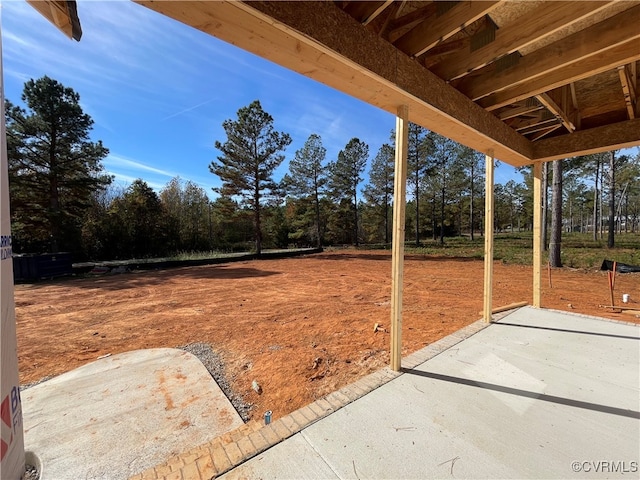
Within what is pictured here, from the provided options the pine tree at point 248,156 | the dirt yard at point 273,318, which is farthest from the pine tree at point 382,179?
the dirt yard at point 273,318

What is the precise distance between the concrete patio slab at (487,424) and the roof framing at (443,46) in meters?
2.26

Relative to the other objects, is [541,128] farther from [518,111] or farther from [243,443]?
[243,443]

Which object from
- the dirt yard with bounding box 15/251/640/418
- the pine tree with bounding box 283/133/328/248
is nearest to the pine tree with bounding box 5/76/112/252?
the dirt yard with bounding box 15/251/640/418

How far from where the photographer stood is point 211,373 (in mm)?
2975

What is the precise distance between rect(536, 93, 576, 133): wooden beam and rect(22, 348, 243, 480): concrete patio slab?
13.7 ft

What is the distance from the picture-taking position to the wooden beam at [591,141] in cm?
312

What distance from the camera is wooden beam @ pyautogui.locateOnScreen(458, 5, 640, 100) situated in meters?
1.75

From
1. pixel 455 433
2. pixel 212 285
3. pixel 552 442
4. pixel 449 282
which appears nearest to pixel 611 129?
pixel 552 442

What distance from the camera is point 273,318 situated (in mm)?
4863

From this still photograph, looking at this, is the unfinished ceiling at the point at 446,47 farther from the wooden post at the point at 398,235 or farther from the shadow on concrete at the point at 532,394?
the shadow on concrete at the point at 532,394

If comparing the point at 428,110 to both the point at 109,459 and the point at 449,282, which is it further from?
the point at 449,282

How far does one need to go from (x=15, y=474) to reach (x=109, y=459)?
0.61 metres

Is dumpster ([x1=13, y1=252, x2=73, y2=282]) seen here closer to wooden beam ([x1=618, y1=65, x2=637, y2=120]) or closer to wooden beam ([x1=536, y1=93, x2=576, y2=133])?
wooden beam ([x1=536, y1=93, x2=576, y2=133])

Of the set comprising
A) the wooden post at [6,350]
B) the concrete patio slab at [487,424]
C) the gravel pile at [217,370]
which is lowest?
the gravel pile at [217,370]
